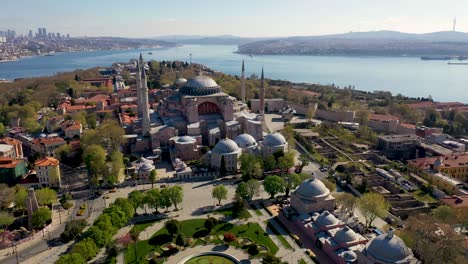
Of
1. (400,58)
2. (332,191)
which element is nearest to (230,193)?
(332,191)

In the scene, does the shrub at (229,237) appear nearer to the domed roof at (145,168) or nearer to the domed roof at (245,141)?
the domed roof at (145,168)

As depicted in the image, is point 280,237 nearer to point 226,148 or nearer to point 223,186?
point 223,186

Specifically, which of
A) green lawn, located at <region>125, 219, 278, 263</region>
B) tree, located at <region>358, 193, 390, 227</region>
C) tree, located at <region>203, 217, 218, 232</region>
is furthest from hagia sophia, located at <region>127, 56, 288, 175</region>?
tree, located at <region>358, 193, 390, 227</region>

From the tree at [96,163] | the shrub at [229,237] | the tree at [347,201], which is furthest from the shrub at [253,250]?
the tree at [96,163]

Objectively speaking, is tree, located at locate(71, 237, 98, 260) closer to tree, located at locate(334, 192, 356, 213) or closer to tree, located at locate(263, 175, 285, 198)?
tree, located at locate(263, 175, 285, 198)

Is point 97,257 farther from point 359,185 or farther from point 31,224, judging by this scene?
point 359,185
